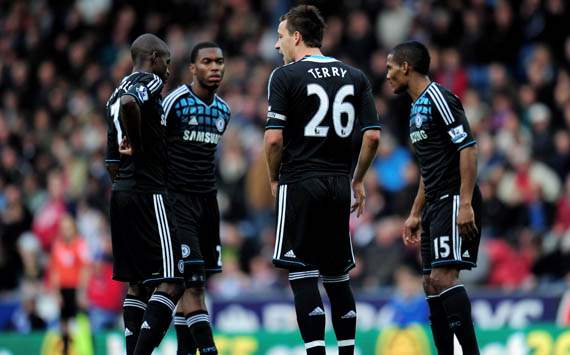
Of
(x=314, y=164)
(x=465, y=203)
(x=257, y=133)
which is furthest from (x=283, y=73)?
(x=257, y=133)

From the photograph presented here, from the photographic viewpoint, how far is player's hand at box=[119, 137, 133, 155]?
369 inches

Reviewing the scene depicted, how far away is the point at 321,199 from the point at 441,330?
1.46 m

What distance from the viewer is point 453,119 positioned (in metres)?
9.41

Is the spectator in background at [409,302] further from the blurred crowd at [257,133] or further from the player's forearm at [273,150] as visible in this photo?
the player's forearm at [273,150]

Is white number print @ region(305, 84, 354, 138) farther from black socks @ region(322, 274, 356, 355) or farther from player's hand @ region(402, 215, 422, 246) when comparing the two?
black socks @ region(322, 274, 356, 355)

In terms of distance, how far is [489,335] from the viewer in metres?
13.4

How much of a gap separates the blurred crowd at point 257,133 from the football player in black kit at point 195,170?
523 cm

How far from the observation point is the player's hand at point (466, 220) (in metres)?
9.26

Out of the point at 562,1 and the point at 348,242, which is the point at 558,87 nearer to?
the point at 562,1

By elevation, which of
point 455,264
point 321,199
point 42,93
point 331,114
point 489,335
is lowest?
point 489,335

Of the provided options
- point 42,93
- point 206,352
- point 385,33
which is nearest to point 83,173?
point 42,93

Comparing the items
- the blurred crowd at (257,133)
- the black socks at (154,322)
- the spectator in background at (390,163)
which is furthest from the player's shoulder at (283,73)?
the spectator in background at (390,163)

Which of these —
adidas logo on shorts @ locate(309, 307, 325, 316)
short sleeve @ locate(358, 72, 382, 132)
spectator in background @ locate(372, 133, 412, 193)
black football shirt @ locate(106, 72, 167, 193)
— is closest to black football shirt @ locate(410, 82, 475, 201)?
short sleeve @ locate(358, 72, 382, 132)

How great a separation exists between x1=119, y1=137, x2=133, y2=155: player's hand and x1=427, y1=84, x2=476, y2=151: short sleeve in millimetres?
2409
